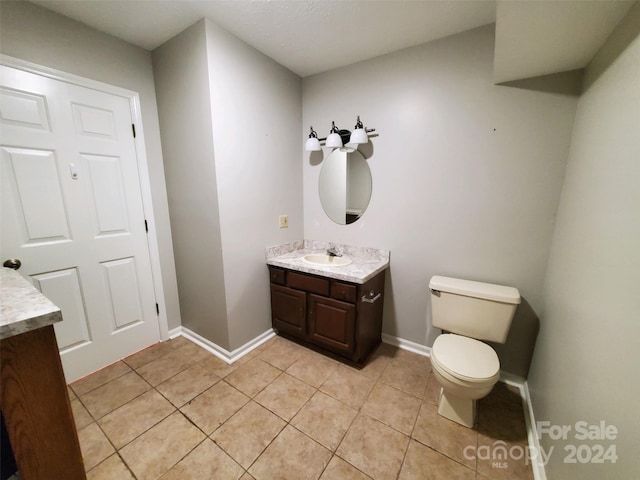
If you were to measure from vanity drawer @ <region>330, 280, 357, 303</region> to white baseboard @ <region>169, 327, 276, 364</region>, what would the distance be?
83 centimetres

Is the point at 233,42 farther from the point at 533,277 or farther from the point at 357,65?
the point at 533,277

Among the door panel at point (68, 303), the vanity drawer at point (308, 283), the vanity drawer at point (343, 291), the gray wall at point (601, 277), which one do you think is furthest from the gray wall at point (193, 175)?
the gray wall at point (601, 277)

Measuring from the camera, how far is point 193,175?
1820 mm

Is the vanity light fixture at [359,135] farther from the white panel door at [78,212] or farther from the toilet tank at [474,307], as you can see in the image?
the white panel door at [78,212]

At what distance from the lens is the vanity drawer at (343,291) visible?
1.74 m

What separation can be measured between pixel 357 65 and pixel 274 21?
0.74 meters

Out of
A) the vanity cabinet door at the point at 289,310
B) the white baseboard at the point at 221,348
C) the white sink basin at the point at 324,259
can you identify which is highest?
the white sink basin at the point at 324,259

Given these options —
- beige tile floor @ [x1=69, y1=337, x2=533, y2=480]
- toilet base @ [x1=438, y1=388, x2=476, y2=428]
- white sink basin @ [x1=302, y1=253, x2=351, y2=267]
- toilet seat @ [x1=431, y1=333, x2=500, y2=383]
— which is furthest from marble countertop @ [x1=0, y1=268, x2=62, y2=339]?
toilet base @ [x1=438, y1=388, x2=476, y2=428]

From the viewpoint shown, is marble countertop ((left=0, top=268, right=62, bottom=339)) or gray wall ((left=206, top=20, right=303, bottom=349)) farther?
gray wall ((left=206, top=20, right=303, bottom=349))

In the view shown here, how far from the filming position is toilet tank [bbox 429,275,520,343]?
1.51 m

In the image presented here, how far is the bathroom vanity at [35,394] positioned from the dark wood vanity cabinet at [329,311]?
1.38 metres

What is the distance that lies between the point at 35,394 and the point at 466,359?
5.92ft

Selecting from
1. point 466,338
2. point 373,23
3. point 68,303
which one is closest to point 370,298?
point 466,338

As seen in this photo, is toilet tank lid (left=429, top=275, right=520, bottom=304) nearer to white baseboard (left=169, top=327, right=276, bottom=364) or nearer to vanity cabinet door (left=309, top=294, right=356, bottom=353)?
vanity cabinet door (left=309, top=294, right=356, bottom=353)
